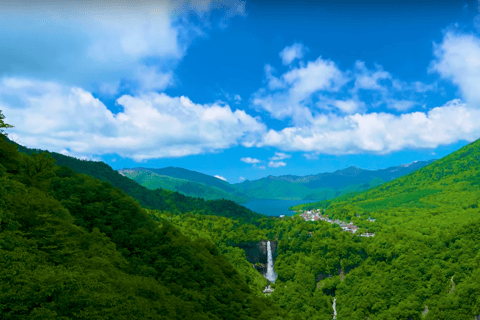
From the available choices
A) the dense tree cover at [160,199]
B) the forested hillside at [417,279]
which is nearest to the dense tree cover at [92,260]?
the forested hillside at [417,279]

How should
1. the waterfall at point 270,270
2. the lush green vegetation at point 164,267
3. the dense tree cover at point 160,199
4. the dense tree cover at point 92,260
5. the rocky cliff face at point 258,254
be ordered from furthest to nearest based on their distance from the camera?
the dense tree cover at point 160,199, the rocky cliff face at point 258,254, the waterfall at point 270,270, the lush green vegetation at point 164,267, the dense tree cover at point 92,260

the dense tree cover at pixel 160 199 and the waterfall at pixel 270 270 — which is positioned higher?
the dense tree cover at pixel 160 199

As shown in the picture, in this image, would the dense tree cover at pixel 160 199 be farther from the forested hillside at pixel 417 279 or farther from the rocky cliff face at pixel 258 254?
the forested hillside at pixel 417 279

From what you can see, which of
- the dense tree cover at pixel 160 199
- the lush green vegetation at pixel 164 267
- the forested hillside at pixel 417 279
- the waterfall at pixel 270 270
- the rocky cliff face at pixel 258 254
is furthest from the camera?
the dense tree cover at pixel 160 199

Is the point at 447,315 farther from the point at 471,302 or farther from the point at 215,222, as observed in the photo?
the point at 215,222

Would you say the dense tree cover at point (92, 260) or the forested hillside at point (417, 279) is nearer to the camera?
the dense tree cover at point (92, 260)

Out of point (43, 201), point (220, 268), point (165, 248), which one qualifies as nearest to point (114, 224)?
point (165, 248)

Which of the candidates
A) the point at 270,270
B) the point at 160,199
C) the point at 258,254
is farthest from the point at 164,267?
the point at 160,199
